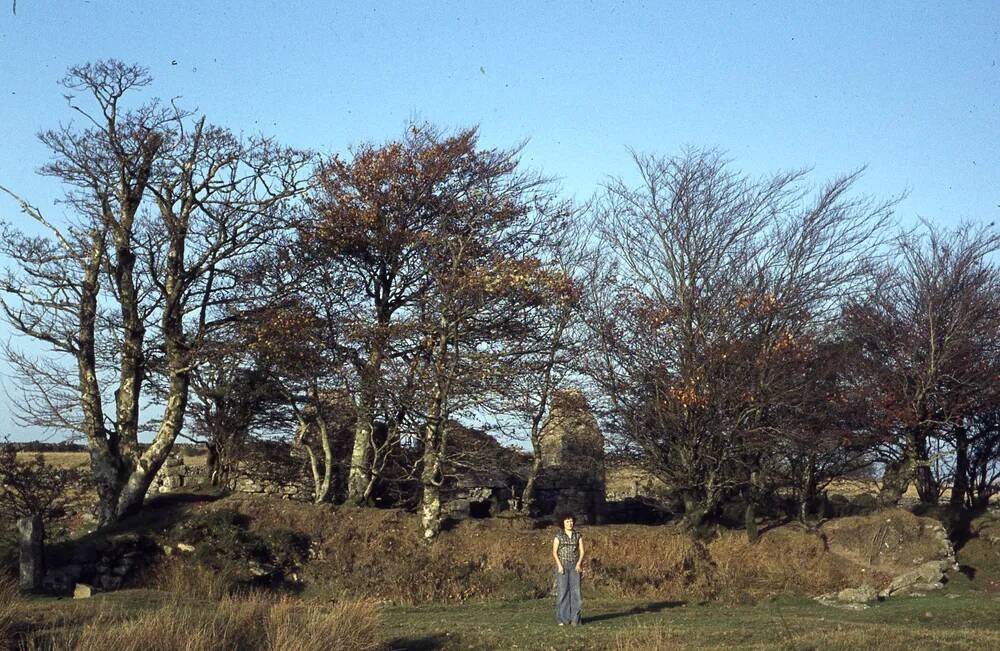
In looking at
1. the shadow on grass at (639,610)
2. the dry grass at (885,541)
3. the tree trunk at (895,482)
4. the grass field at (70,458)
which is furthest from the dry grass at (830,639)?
the grass field at (70,458)

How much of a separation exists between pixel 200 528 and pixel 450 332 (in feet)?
25.5

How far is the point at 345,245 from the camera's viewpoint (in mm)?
27922

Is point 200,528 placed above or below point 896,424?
below

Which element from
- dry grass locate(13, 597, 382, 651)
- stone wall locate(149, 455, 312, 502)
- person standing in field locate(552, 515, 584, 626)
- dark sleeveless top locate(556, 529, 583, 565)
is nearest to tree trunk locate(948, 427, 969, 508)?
dark sleeveless top locate(556, 529, 583, 565)

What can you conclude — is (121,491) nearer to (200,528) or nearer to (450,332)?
(200,528)

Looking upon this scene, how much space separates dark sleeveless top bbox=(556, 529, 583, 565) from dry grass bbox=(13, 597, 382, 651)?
11.9ft

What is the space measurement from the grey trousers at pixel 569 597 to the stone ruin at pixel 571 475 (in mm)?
10899

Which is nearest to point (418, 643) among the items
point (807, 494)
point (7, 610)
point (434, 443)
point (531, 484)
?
point (7, 610)

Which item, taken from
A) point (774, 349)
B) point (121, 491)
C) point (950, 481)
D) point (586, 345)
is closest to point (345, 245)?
point (586, 345)

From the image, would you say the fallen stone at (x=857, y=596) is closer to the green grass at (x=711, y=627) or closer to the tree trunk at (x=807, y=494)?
the green grass at (x=711, y=627)

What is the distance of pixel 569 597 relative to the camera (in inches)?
682

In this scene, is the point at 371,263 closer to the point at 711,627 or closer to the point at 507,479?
the point at 507,479

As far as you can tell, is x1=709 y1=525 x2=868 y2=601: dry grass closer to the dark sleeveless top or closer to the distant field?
the dark sleeveless top

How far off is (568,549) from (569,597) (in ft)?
2.63
